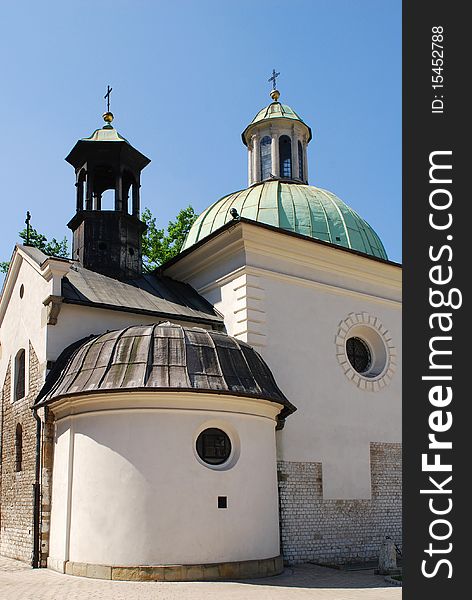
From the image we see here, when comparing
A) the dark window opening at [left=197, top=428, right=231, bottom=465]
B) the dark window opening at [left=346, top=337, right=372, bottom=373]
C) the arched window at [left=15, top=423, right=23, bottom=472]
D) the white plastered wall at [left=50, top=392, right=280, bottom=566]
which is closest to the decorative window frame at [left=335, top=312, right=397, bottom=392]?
the dark window opening at [left=346, top=337, right=372, bottom=373]

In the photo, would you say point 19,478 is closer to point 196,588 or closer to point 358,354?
point 196,588

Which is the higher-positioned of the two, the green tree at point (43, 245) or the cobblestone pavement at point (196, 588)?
the green tree at point (43, 245)

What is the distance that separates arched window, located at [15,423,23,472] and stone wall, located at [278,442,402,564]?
550 centimetres

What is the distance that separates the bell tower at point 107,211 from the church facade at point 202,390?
0.16ft

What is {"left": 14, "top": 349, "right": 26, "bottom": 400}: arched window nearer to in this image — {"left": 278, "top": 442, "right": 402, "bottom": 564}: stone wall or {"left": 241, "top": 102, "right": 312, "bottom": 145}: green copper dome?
{"left": 278, "top": 442, "right": 402, "bottom": 564}: stone wall

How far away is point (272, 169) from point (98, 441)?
12.6 meters

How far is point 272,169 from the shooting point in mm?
22719

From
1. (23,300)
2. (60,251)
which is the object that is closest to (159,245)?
(60,251)

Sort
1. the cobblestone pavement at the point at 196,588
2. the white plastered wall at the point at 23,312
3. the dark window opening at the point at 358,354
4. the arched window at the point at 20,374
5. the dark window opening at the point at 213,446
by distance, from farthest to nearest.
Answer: the dark window opening at the point at 358,354 → the arched window at the point at 20,374 → the white plastered wall at the point at 23,312 → the dark window opening at the point at 213,446 → the cobblestone pavement at the point at 196,588

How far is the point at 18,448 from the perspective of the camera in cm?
1566

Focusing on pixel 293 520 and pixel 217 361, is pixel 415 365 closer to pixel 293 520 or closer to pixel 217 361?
pixel 217 361

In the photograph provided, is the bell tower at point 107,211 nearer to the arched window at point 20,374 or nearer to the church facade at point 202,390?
the church facade at point 202,390

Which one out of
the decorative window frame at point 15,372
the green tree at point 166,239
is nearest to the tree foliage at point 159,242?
the green tree at point 166,239

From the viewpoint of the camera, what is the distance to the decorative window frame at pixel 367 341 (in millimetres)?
17000
